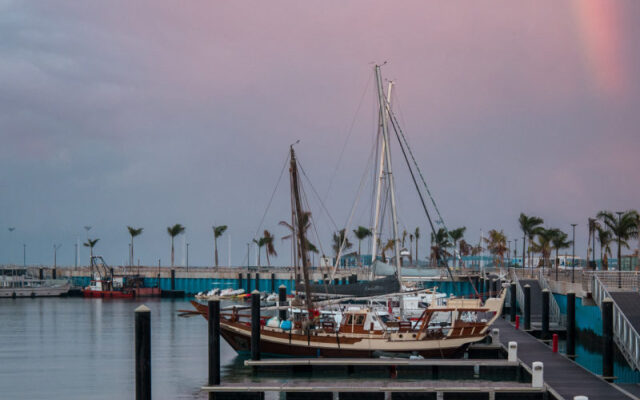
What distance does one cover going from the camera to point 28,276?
171 m

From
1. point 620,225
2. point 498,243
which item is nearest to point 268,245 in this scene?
point 498,243

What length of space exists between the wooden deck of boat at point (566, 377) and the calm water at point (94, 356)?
54.4 ft

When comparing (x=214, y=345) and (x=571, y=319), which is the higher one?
(x=571, y=319)

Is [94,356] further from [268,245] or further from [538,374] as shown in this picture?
[268,245]

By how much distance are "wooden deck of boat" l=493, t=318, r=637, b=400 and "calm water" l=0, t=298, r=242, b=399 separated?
1659 cm

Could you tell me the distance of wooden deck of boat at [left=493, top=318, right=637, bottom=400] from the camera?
33.0 meters

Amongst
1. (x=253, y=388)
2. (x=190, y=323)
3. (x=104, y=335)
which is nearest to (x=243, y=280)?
(x=190, y=323)

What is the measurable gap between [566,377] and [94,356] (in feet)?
117

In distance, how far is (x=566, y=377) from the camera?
37.0 metres

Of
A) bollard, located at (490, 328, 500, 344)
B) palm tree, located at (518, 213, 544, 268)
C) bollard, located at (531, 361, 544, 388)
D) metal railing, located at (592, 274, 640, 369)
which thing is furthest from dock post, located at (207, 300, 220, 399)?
palm tree, located at (518, 213, 544, 268)

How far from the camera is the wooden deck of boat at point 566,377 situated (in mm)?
33000

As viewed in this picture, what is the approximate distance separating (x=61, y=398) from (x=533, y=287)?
157 feet

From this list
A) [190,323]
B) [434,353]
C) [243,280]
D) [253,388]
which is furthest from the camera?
[243,280]

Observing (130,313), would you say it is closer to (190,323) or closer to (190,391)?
(190,323)
